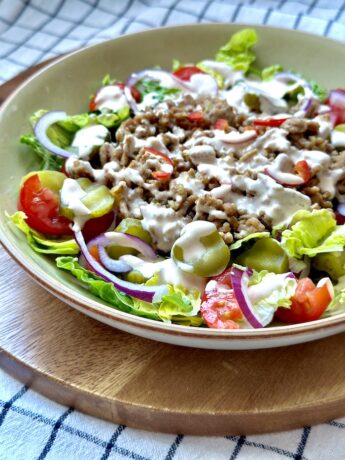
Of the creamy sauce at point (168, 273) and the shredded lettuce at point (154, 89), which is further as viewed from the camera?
the shredded lettuce at point (154, 89)

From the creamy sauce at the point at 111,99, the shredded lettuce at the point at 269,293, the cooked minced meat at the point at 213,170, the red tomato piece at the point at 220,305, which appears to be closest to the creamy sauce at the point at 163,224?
the cooked minced meat at the point at 213,170

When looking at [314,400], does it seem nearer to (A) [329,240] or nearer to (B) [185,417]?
(B) [185,417]

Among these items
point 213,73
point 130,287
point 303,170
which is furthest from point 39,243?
point 213,73

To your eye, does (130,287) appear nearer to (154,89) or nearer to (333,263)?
(333,263)

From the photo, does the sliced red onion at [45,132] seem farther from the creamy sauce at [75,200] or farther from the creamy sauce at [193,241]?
the creamy sauce at [193,241]

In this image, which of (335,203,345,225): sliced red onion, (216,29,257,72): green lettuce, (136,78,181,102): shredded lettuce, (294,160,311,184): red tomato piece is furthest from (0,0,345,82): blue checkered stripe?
(335,203,345,225): sliced red onion

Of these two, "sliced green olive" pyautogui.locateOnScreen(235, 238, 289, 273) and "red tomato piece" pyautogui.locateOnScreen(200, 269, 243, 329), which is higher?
"sliced green olive" pyautogui.locateOnScreen(235, 238, 289, 273)

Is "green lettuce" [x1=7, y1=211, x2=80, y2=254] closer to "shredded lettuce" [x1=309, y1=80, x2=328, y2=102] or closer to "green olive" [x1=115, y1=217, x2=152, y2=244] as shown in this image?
"green olive" [x1=115, y1=217, x2=152, y2=244]
